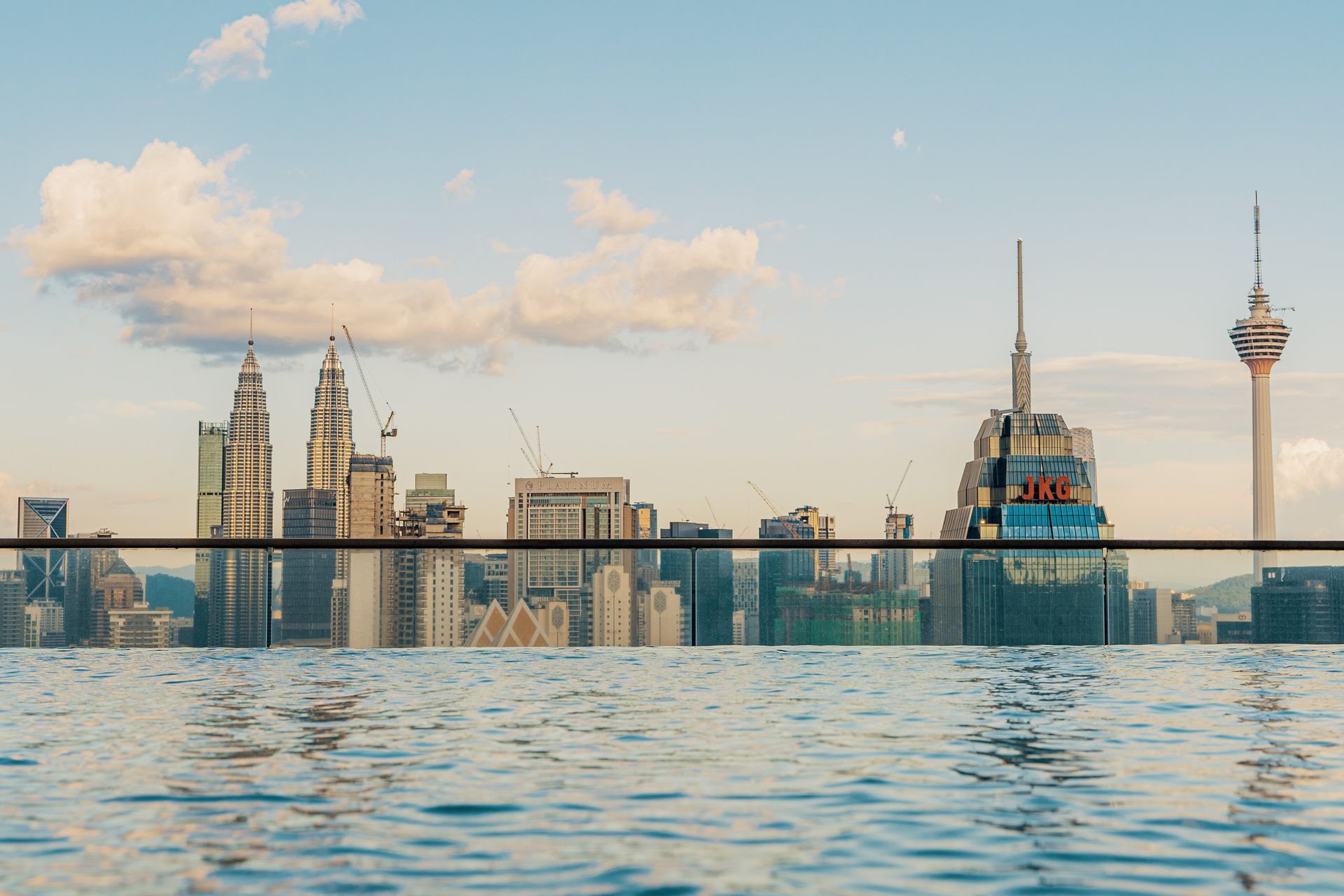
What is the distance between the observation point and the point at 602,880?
304 centimetres

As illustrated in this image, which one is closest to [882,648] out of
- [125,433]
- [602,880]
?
[602,880]

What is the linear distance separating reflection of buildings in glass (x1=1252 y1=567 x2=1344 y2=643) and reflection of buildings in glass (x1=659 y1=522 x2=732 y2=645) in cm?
379

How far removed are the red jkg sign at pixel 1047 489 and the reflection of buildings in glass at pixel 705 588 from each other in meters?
159

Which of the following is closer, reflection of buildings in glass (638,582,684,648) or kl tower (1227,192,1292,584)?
reflection of buildings in glass (638,582,684,648)

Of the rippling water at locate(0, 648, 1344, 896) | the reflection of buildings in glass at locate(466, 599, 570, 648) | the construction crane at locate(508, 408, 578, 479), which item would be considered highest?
the construction crane at locate(508, 408, 578, 479)

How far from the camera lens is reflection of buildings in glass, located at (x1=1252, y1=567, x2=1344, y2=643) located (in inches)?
367

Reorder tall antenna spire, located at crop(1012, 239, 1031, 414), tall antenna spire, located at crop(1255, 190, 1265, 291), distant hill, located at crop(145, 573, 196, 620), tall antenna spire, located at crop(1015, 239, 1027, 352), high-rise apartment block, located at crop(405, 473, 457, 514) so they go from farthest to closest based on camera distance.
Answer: tall antenna spire, located at crop(1012, 239, 1031, 414) → tall antenna spire, located at crop(1255, 190, 1265, 291) → tall antenna spire, located at crop(1015, 239, 1027, 352) → high-rise apartment block, located at crop(405, 473, 457, 514) → distant hill, located at crop(145, 573, 196, 620)

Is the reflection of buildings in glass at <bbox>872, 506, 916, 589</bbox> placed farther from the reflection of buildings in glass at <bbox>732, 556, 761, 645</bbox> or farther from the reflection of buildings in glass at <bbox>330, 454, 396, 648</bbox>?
the reflection of buildings in glass at <bbox>330, 454, 396, 648</bbox>

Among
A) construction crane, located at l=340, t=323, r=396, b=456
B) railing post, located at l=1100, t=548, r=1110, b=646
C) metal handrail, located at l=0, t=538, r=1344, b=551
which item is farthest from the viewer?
construction crane, located at l=340, t=323, r=396, b=456

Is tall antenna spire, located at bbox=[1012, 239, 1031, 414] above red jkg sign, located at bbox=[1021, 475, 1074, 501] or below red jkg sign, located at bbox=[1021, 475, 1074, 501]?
above

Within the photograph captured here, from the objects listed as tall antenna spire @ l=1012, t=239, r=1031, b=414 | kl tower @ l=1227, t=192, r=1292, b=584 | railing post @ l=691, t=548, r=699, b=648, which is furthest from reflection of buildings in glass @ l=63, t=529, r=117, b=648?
kl tower @ l=1227, t=192, r=1292, b=584

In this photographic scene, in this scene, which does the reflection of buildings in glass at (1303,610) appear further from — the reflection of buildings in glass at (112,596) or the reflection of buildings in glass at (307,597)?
the reflection of buildings in glass at (112,596)

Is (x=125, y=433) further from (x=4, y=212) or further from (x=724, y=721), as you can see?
(x=724, y=721)

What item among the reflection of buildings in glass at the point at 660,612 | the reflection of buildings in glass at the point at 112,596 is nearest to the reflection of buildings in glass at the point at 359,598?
the reflection of buildings in glass at the point at 112,596
